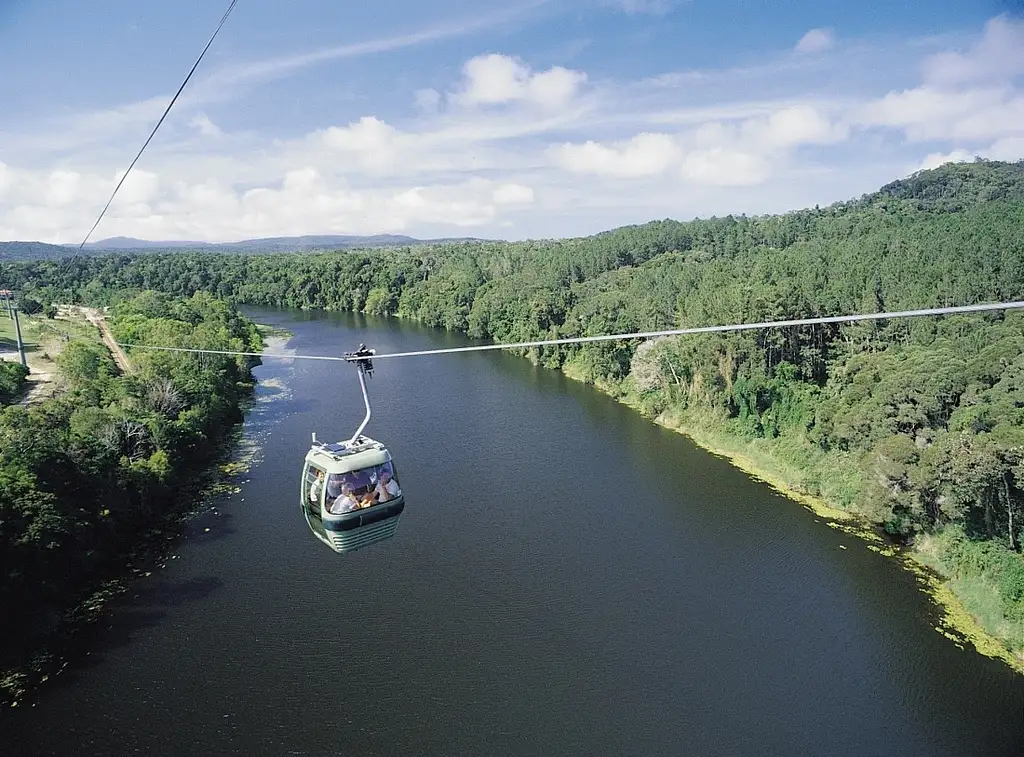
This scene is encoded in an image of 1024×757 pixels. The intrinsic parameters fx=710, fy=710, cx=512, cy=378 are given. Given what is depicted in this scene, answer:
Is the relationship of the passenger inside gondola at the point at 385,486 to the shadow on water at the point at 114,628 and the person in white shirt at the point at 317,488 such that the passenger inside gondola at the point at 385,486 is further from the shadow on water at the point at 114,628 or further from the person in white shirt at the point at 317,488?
the shadow on water at the point at 114,628

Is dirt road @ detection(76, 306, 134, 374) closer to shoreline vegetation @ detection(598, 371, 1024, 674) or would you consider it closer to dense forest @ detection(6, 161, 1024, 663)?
dense forest @ detection(6, 161, 1024, 663)

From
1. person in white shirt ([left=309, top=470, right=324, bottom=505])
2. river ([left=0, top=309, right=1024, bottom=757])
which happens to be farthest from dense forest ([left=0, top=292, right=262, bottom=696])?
person in white shirt ([left=309, top=470, right=324, bottom=505])

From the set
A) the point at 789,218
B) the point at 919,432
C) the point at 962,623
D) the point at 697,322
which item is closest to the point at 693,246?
the point at 789,218

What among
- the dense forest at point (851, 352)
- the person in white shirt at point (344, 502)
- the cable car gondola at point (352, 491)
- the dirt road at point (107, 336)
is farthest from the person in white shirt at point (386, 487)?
the dirt road at point (107, 336)

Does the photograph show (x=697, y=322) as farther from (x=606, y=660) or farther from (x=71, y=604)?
(x=71, y=604)

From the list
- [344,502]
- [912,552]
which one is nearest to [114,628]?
[344,502]

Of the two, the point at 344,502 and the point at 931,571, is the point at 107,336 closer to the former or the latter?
the point at 344,502
